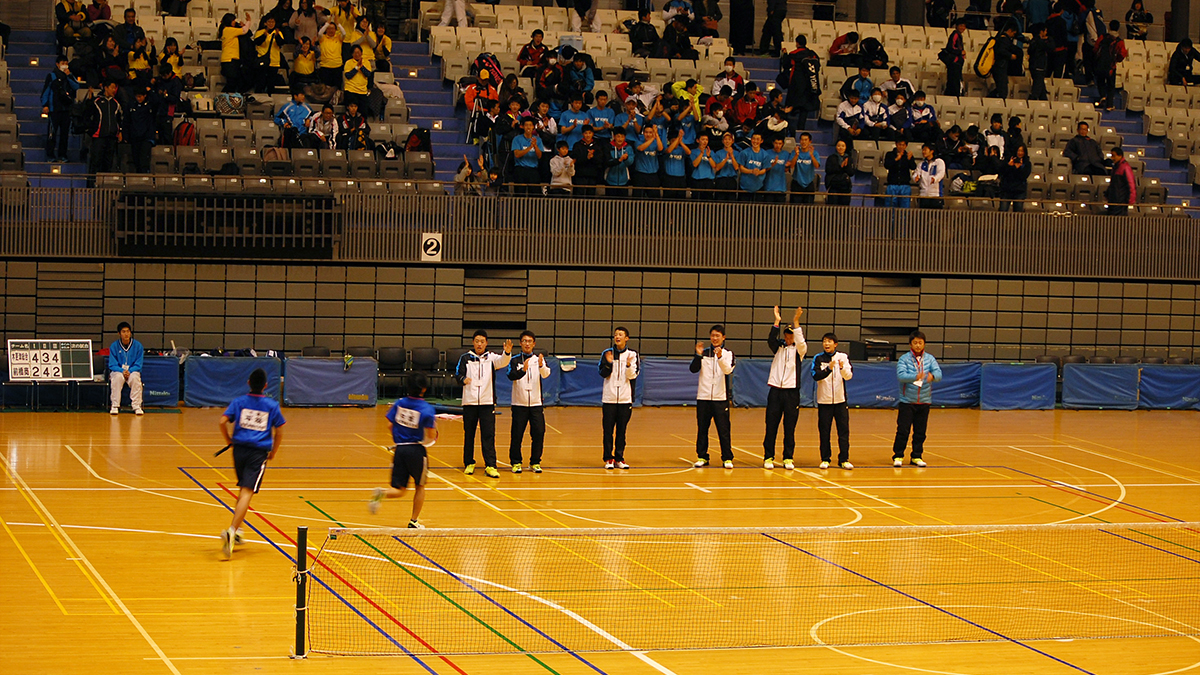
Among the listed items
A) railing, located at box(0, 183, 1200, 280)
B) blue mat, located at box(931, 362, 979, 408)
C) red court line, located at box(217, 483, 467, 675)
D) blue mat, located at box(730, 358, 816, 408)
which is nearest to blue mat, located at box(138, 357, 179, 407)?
railing, located at box(0, 183, 1200, 280)

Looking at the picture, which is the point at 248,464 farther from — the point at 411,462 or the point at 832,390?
the point at 832,390

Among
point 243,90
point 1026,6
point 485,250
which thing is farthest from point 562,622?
point 1026,6

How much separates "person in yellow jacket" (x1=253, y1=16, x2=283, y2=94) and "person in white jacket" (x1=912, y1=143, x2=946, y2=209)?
48.9 ft

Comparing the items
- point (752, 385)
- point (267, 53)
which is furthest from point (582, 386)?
point (267, 53)

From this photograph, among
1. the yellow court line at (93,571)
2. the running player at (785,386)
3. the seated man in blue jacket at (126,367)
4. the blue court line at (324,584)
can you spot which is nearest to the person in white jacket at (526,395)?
the running player at (785,386)

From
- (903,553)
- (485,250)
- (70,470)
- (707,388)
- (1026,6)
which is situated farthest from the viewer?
(1026,6)

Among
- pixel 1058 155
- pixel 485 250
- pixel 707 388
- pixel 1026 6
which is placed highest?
pixel 1026 6

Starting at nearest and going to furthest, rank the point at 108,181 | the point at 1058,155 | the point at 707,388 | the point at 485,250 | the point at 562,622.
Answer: the point at 562,622, the point at 707,388, the point at 108,181, the point at 485,250, the point at 1058,155

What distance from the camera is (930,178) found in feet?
96.3

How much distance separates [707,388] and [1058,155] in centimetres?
1722

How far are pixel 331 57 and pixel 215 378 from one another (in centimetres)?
843

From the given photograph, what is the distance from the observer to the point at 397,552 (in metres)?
12.9

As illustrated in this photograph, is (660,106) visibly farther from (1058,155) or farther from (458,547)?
(458,547)

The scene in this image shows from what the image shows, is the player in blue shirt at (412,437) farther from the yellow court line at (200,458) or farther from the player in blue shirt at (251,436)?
the yellow court line at (200,458)
